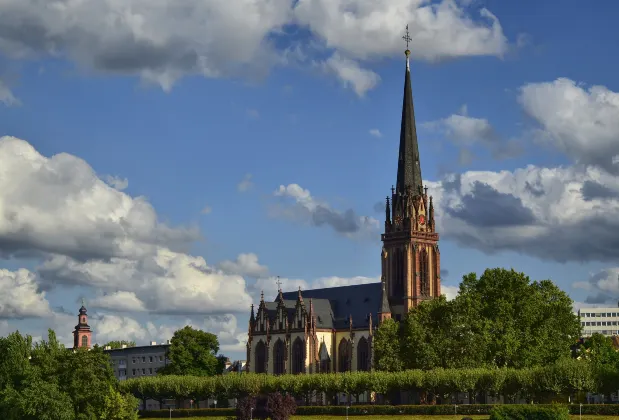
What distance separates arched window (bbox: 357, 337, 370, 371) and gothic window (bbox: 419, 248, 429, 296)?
12280 millimetres

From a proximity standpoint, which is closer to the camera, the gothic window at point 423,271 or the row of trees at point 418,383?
the row of trees at point 418,383

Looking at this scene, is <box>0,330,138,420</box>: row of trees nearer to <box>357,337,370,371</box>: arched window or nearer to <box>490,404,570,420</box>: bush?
<box>490,404,570,420</box>: bush

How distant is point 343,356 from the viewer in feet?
600

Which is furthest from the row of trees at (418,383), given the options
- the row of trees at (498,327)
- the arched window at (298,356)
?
the arched window at (298,356)

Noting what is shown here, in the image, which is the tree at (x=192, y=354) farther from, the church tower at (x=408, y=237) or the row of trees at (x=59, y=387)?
the row of trees at (x=59, y=387)

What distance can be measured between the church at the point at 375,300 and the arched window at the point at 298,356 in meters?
0.03

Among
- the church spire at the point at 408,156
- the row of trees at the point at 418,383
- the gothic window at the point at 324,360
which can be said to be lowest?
the row of trees at the point at 418,383

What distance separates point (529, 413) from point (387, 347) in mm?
55659

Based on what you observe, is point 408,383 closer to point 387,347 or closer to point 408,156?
point 387,347

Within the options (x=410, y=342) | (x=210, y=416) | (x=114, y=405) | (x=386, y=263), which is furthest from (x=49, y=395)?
(x=386, y=263)

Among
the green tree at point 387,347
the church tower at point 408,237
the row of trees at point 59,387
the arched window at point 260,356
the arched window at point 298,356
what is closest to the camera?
the row of trees at point 59,387

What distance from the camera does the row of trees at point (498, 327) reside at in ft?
473

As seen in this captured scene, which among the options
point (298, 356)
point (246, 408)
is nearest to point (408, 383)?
point (246, 408)

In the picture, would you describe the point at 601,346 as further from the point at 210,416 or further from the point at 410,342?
the point at 210,416
